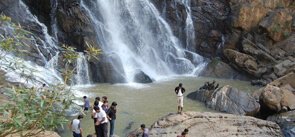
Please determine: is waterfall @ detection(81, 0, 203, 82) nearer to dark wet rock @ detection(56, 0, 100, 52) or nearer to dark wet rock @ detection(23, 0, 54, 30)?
dark wet rock @ detection(56, 0, 100, 52)

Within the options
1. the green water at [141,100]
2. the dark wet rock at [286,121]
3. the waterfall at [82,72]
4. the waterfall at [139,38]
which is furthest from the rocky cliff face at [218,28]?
the dark wet rock at [286,121]

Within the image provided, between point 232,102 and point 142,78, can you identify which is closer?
point 232,102

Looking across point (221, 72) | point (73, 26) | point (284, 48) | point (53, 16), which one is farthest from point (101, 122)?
point (284, 48)

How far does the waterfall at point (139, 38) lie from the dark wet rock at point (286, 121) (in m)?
12.3

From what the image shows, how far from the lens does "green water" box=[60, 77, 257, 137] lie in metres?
18.4

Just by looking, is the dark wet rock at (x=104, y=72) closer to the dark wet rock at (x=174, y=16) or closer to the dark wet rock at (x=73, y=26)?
the dark wet rock at (x=73, y=26)

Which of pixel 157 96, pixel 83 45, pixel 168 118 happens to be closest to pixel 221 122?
pixel 168 118

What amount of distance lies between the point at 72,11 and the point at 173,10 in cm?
966

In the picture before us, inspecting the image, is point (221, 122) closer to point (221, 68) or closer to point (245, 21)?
point (221, 68)

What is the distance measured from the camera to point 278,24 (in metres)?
33.3

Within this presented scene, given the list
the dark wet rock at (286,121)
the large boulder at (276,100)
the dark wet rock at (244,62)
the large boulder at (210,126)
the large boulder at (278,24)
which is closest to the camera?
the large boulder at (210,126)

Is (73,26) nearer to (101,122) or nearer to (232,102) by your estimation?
(232,102)

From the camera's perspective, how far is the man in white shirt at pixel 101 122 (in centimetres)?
1215

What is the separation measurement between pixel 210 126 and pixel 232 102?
642 centimetres
